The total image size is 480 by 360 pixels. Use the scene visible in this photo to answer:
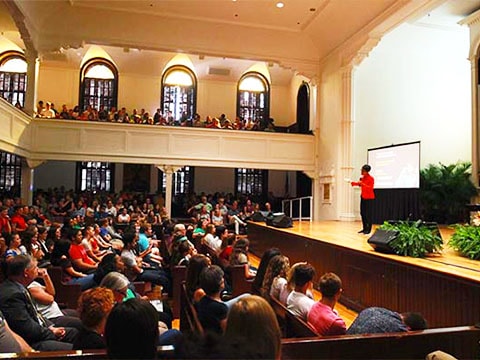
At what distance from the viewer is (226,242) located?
17.5 ft

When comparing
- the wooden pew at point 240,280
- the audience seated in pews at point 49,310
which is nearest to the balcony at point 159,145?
the wooden pew at point 240,280

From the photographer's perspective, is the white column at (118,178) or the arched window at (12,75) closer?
the arched window at (12,75)

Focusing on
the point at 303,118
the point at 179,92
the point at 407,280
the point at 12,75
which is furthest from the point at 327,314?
the point at 12,75

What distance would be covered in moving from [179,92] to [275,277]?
42.0 feet

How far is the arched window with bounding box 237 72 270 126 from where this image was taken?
51.2ft

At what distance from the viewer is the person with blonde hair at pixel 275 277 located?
3199 mm

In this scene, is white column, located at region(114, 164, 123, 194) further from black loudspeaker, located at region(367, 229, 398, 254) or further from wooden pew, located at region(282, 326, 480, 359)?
wooden pew, located at region(282, 326, 480, 359)

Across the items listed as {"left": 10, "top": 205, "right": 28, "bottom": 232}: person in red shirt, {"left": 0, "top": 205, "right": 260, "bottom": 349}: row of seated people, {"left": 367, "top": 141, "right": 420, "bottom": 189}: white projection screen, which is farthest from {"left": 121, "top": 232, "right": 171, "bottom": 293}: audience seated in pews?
{"left": 367, "top": 141, "right": 420, "bottom": 189}: white projection screen

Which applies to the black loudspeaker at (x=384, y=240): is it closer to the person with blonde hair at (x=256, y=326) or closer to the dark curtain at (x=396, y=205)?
the person with blonde hair at (x=256, y=326)

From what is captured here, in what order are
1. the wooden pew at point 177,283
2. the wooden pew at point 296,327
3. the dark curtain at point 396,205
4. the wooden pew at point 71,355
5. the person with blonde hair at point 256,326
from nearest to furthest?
the person with blonde hair at point 256,326 → the wooden pew at point 71,355 → the wooden pew at point 296,327 → the wooden pew at point 177,283 → the dark curtain at point 396,205

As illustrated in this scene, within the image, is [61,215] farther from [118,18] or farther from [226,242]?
[226,242]

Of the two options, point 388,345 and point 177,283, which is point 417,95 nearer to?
point 177,283

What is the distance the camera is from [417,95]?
1112 centimetres

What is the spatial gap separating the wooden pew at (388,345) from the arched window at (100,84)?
46.4 feet
